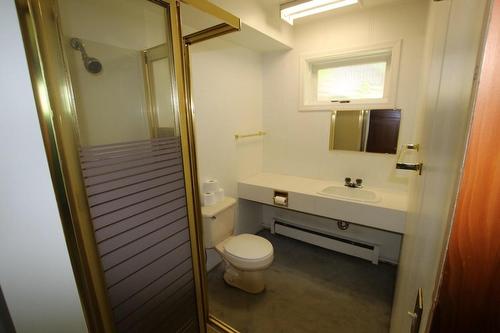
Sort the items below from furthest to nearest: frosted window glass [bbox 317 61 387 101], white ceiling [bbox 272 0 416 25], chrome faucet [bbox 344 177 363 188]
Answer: chrome faucet [bbox 344 177 363 188]
frosted window glass [bbox 317 61 387 101]
white ceiling [bbox 272 0 416 25]

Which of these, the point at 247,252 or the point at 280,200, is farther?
the point at 280,200

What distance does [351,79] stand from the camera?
2320 millimetres

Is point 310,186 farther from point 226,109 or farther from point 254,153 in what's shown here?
point 226,109

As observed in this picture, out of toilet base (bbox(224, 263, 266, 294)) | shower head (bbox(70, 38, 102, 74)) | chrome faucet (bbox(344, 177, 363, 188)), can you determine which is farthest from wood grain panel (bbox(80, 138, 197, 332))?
chrome faucet (bbox(344, 177, 363, 188))

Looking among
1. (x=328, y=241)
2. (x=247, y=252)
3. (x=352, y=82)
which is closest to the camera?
(x=247, y=252)

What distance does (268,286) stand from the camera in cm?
205

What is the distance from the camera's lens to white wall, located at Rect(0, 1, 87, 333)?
61cm

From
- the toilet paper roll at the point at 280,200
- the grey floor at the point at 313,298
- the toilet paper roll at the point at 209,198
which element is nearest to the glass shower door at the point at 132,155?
the grey floor at the point at 313,298

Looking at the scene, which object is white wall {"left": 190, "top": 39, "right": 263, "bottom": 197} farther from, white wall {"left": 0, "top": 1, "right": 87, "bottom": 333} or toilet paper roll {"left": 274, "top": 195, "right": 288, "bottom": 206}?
white wall {"left": 0, "top": 1, "right": 87, "bottom": 333}

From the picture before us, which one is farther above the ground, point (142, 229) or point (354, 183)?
point (142, 229)

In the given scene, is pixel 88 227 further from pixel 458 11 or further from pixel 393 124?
pixel 393 124

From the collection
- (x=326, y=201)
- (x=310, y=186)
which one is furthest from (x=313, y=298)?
(x=310, y=186)

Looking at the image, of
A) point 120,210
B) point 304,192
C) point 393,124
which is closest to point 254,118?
point 304,192

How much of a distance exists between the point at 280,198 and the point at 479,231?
78.3 inches
